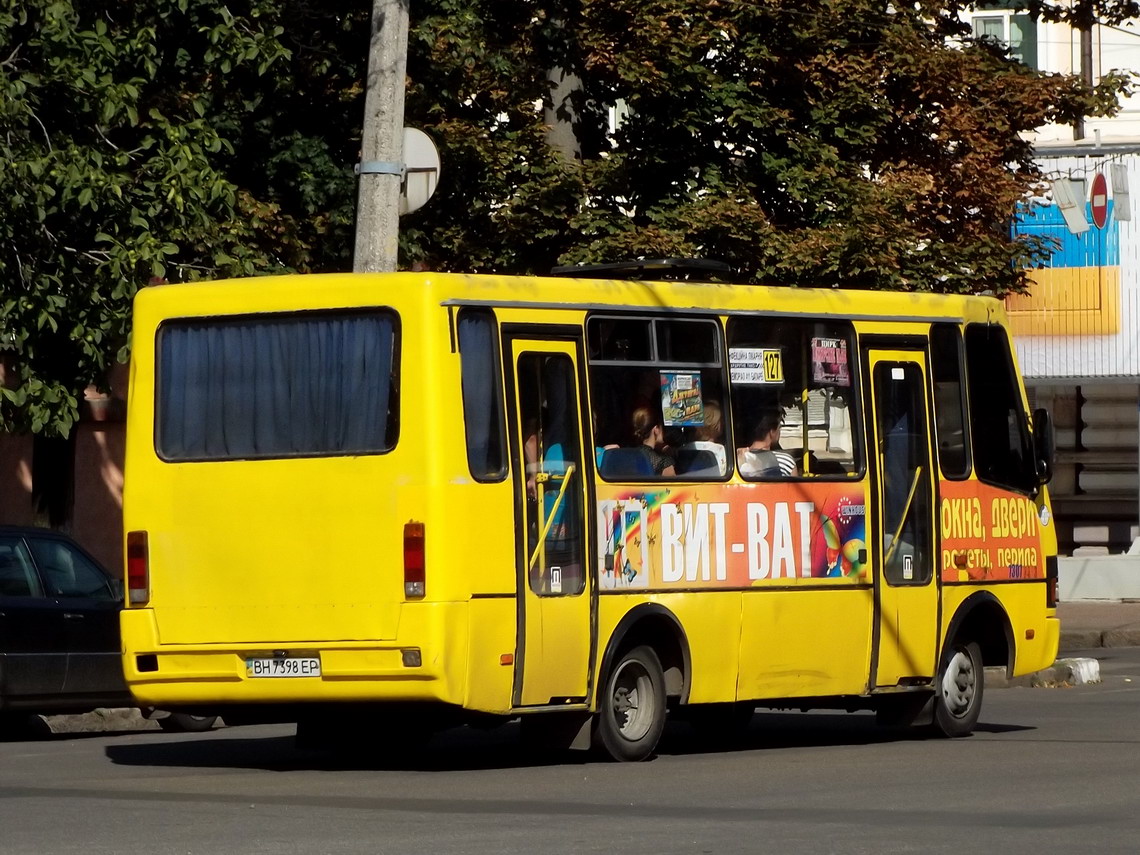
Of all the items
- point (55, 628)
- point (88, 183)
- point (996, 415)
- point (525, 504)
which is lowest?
point (55, 628)

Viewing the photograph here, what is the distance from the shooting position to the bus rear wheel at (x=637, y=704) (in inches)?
518

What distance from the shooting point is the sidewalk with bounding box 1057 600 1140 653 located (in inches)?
1053

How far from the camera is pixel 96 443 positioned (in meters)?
27.4

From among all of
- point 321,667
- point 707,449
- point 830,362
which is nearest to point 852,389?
point 830,362

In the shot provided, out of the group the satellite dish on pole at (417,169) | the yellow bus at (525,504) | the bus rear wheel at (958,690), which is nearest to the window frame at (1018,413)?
the yellow bus at (525,504)

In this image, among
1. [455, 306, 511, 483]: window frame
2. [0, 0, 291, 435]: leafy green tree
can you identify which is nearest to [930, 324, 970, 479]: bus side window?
[455, 306, 511, 483]: window frame

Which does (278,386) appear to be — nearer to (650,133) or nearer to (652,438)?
(652,438)

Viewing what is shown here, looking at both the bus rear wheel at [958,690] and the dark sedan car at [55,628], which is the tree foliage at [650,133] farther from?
the bus rear wheel at [958,690]

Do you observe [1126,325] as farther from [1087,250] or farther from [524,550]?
[524,550]

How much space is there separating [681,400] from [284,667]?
2.77 metres

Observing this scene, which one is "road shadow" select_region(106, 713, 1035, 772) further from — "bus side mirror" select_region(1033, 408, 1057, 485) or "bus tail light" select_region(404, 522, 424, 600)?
"bus side mirror" select_region(1033, 408, 1057, 485)

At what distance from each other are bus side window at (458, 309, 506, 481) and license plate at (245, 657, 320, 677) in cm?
127

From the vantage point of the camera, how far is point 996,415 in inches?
621

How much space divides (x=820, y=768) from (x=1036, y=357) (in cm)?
2145
